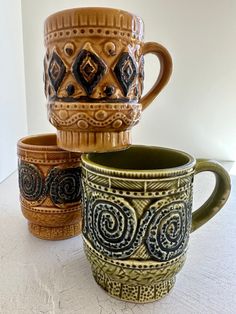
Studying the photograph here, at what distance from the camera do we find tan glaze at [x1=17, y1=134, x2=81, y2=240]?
1.11 feet

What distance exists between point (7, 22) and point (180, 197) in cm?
61

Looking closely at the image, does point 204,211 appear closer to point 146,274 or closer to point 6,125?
point 146,274

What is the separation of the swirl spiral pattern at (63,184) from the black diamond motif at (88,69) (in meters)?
0.12

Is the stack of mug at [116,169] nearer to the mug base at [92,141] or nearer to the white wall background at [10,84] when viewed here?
the mug base at [92,141]

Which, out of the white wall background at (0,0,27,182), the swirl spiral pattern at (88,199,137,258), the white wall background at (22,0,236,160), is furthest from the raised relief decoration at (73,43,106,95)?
the white wall background at (22,0,236,160)

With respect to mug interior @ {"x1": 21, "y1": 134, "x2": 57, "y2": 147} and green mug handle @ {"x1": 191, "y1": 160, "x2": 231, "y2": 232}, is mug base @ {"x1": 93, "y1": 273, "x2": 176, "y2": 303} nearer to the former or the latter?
green mug handle @ {"x1": 191, "y1": 160, "x2": 231, "y2": 232}

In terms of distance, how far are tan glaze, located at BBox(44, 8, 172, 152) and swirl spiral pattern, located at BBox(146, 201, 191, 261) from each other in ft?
0.28

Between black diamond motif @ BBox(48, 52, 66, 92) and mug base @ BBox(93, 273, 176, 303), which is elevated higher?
black diamond motif @ BBox(48, 52, 66, 92)

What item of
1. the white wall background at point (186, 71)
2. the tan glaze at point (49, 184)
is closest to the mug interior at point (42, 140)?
the tan glaze at point (49, 184)

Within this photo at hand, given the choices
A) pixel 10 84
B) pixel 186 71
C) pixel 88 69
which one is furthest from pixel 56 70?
pixel 186 71

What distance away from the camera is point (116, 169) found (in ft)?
0.76

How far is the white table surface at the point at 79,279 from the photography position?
0.84ft

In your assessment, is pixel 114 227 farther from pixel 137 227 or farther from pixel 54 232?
pixel 54 232

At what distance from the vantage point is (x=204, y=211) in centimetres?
29
